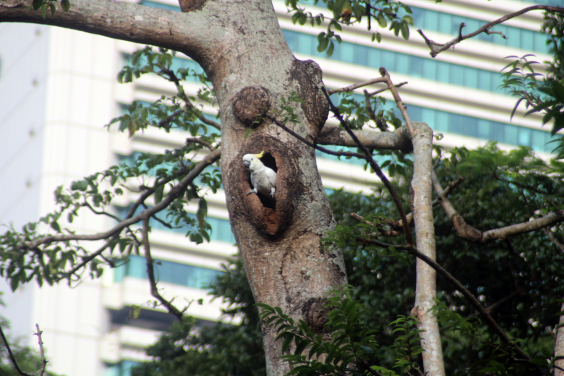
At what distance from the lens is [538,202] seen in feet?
10.4

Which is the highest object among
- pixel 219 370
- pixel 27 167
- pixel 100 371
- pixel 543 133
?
pixel 543 133

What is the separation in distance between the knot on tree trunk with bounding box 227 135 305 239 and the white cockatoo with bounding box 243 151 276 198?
4cm

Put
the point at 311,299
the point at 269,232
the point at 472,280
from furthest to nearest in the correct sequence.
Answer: the point at 472,280, the point at 269,232, the point at 311,299

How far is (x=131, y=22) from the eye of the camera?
10.9 feet

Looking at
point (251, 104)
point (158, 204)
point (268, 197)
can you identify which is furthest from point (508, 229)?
point (158, 204)

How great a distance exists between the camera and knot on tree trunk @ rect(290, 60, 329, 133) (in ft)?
10.7

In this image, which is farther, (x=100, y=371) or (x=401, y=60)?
(x=401, y=60)

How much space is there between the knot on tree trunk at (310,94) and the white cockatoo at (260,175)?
0.38 m

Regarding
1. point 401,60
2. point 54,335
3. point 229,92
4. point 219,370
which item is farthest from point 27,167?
point 229,92

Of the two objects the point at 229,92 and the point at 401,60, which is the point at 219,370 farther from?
the point at 401,60

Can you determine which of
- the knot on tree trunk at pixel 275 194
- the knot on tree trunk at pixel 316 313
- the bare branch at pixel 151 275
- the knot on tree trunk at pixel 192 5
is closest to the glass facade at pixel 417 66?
the bare branch at pixel 151 275

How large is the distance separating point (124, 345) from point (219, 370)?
20.4 meters

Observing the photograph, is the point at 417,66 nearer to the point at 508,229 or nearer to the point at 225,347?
the point at 225,347

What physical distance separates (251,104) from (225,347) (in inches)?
172
